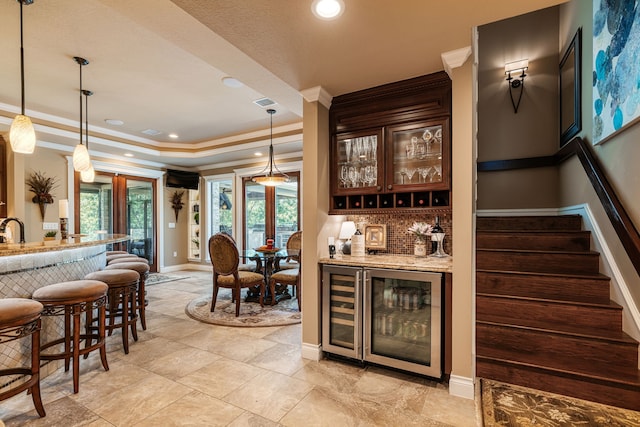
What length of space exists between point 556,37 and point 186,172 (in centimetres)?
742

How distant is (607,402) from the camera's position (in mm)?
2062

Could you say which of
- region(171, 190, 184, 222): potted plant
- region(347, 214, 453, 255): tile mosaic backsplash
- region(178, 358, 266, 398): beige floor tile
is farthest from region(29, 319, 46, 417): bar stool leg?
region(171, 190, 184, 222): potted plant

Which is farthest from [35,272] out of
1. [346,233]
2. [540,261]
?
[540,261]

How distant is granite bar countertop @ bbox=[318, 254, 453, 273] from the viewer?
7.54 feet

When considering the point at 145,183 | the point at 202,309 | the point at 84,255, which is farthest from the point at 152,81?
the point at 145,183

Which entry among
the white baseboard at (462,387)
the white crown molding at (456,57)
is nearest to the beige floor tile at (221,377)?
the white baseboard at (462,387)

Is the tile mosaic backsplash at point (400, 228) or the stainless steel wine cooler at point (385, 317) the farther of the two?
the tile mosaic backsplash at point (400, 228)

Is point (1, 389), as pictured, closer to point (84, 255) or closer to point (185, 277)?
point (84, 255)

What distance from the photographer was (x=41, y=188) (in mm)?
5223

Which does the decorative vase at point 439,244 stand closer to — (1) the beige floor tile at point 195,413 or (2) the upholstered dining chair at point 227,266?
(1) the beige floor tile at point 195,413

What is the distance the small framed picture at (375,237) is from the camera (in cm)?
303

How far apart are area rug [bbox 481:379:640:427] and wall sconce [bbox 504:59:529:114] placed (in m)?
3.63

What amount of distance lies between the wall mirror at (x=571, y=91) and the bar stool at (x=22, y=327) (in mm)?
5030

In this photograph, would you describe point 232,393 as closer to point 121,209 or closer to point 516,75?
point 516,75
